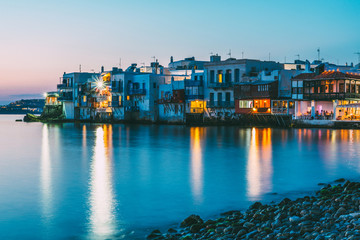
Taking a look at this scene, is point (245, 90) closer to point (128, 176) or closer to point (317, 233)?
point (128, 176)

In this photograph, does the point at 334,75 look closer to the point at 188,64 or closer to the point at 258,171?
the point at 188,64

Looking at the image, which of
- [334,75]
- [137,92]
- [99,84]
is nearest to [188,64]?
[137,92]

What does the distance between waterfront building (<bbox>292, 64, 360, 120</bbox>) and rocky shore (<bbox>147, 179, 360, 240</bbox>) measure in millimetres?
44639

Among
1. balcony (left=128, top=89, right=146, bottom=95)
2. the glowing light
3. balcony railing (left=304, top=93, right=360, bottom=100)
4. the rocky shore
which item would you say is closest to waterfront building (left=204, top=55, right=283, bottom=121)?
balcony railing (left=304, top=93, right=360, bottom=100)

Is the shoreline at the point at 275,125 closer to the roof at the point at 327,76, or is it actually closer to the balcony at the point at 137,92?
the balcony at the point at 137,92

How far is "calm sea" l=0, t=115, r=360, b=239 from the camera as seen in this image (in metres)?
12.6

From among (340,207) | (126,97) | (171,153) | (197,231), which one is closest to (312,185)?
(340,207)

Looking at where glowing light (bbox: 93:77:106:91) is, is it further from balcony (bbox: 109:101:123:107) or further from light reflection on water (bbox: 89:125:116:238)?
light reflection on water (bbox: 89:125:116:238)

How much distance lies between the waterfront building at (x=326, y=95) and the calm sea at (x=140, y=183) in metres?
21.5

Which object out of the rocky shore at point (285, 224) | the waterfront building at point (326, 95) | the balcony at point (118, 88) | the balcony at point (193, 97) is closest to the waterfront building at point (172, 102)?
the balcony at point (193, 97)

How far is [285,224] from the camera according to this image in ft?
33.4

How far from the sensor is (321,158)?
27.6 m

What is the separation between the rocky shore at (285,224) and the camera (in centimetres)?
909

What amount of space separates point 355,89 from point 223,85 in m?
19.5
